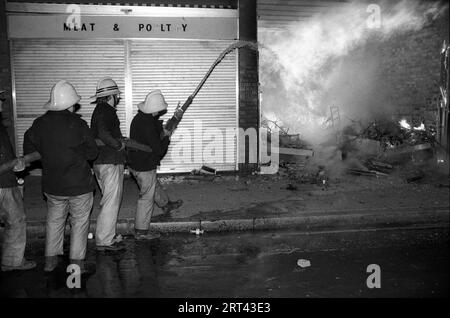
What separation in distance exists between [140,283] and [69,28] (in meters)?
7.11

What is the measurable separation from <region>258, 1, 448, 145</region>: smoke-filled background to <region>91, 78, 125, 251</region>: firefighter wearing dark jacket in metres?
8.80

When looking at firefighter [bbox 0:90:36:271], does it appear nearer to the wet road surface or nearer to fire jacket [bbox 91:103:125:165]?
the wet road surface

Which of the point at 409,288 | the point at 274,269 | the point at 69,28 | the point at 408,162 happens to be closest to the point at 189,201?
the point at 274,269

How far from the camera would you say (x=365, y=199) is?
7.77m

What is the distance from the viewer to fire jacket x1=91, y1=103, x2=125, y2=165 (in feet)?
17.6

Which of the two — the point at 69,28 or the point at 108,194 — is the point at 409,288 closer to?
the point at 108,194

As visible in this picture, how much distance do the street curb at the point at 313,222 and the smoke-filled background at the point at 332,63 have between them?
7193mm

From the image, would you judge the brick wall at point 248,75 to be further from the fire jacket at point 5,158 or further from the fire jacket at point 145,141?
the fire jacket at point 5,158

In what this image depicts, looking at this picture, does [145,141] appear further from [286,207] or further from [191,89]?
[191,89]

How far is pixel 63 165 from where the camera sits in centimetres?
474

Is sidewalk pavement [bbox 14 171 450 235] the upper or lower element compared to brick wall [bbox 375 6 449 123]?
lower

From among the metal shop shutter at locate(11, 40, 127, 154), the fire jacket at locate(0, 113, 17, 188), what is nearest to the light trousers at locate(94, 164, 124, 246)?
the fire jacket at locate(0, 113, 17, 188)

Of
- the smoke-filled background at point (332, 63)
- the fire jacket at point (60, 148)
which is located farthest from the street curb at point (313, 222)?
the smoke-filled background at point (332, 63)

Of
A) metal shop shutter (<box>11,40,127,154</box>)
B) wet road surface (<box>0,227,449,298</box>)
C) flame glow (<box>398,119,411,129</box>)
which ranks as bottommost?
wet road surface (<box>0,227,449,298</box>)
